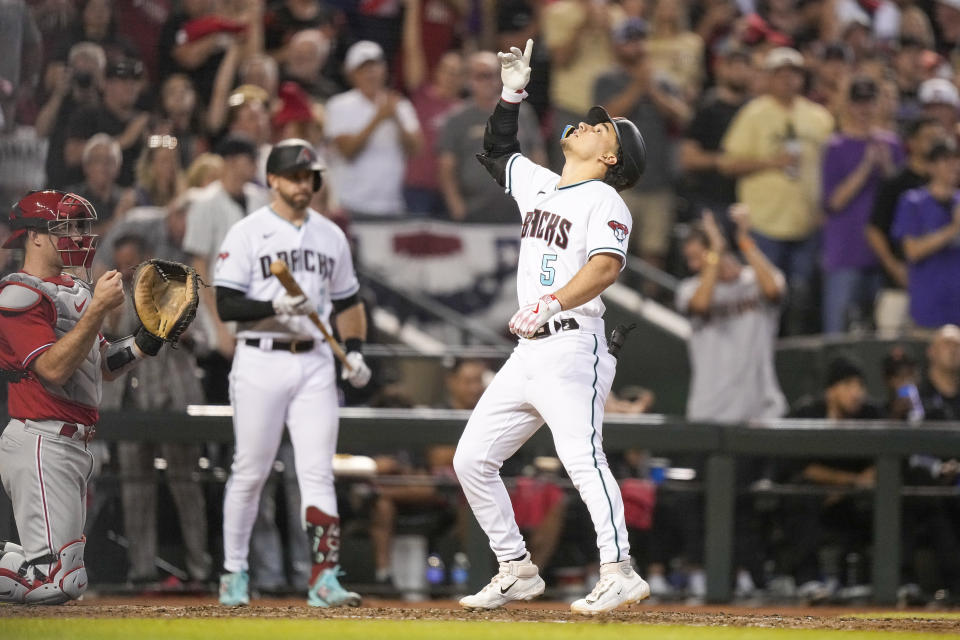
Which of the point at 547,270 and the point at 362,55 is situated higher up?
the point at 362,55

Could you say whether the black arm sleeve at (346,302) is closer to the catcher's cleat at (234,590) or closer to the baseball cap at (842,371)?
the catcher's cleat at (234,590)

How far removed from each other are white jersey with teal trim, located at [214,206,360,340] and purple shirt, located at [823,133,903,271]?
439 cm

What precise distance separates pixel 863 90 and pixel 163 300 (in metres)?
6.07

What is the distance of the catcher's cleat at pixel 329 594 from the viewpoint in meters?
6.19

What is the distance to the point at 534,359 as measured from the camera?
209 inches

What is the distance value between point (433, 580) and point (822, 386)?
3.09 meters

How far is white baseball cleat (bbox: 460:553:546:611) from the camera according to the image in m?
5.42

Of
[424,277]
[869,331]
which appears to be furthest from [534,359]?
[869,331]

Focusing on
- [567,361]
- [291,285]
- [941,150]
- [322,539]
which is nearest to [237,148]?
[291,285]

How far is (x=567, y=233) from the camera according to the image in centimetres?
535

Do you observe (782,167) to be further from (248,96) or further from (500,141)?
(500,141)

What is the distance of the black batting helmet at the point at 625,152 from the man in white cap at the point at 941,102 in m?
5.33

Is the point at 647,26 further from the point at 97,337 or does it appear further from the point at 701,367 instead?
the point at 97,337

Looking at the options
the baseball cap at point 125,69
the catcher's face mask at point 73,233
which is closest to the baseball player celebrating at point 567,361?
the catcher's face mask at point 73,233
